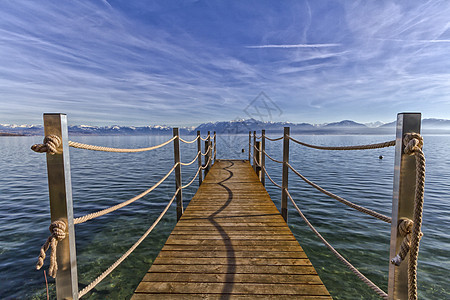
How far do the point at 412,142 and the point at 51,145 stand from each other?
82.9 inches

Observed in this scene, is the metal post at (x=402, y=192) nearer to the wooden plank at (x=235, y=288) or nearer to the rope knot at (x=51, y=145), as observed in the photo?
the wooden plank at (x=235, y=288)

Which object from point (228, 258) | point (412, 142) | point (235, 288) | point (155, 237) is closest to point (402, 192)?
point (412, 142)

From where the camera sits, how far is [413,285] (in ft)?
3.92

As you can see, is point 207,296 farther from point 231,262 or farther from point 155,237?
point 155,237

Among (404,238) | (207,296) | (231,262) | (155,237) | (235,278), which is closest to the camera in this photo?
(404,238)

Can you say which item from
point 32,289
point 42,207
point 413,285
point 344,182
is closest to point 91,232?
point 32,289

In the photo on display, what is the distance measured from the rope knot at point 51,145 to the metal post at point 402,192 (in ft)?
6.87

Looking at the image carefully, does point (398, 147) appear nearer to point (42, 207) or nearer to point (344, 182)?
point (42, 207)

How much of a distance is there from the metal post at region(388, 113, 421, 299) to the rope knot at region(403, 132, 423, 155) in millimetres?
33

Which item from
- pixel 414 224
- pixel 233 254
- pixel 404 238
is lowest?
pixel 233 254

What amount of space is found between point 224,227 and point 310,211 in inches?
184

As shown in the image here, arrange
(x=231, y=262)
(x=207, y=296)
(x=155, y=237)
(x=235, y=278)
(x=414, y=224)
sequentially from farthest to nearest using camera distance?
(x=155, y=237), (x=231, y=262), (x=235, y=278), (x=207, y=296), (x=414, y=224)

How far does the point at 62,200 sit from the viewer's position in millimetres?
1285

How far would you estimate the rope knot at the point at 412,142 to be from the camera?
1159 mm
